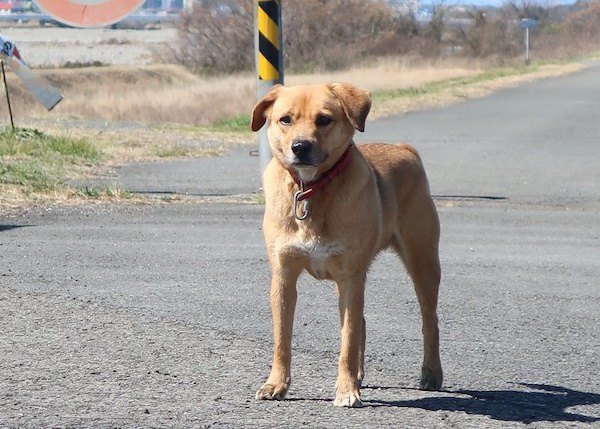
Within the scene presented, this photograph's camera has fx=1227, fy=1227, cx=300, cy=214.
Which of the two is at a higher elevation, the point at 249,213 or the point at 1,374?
the point at 1,374

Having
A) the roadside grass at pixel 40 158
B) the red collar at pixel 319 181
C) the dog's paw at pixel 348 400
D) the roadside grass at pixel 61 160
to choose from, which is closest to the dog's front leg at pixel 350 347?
A: the dog's paw at pixel 348 400

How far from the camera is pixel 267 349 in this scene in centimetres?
608

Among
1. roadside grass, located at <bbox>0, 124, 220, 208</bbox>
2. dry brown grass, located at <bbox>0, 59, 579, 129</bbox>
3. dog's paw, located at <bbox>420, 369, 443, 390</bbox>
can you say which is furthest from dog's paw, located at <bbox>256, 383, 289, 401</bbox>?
dry brown grass, located at <bbox>0, 59, 579, 129</bbox>

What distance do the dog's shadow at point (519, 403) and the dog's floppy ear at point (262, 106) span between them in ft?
4.27

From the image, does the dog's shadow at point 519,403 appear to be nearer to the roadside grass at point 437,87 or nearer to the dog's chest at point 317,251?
the dog's chest at point 317,251

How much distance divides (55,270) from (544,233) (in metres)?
4.53

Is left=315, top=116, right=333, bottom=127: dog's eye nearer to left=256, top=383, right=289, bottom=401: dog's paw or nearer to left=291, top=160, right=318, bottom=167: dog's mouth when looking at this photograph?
left=291, top=160, right=318, bottom=167: dog's mouth

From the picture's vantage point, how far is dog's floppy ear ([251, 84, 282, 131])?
5285 millimetres

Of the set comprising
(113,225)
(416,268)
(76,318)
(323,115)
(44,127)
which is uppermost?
(323,115)

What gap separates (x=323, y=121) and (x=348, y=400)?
45.4 inches

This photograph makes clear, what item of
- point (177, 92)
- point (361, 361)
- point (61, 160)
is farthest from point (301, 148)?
point (177, 92)

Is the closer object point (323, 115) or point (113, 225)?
point (323, 115)

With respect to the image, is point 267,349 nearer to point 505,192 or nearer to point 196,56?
point 505,192

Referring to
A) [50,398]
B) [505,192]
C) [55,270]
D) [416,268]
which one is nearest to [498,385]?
[416,268]
